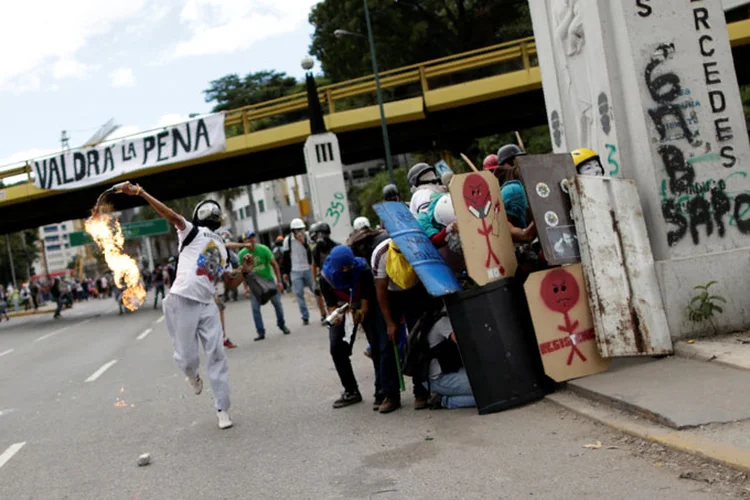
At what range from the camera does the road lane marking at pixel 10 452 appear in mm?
6841

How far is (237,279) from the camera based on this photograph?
7754 millimetres

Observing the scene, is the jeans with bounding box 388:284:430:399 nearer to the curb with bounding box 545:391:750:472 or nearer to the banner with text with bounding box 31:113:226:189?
the curb with bounding box 545:391:750:472

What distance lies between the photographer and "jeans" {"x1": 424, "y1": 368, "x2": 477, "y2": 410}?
6.61m

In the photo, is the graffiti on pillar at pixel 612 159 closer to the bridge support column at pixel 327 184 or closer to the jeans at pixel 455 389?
the jeans at pixel 455 389

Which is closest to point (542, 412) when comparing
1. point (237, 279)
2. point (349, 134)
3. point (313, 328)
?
point (237, 279)

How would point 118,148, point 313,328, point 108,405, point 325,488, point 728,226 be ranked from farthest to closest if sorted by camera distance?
1. point 118,148
2. point 313,328
3. point 108,405
4. point 728,226
5. point 325,488

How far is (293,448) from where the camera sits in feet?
20.2

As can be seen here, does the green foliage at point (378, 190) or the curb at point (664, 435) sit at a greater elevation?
the green foliage at point (378, 190)

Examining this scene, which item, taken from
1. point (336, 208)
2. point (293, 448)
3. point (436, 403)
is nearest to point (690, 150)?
point (436, 403)

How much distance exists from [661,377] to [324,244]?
131 inches

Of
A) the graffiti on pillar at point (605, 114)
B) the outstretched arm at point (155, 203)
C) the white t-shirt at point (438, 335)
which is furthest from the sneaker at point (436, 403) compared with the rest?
A: the graffiti on pillar at point (605, 114)

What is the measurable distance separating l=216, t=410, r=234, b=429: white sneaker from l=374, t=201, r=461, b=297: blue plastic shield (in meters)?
2.29

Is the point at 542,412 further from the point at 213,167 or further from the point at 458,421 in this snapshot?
the point at 213,167

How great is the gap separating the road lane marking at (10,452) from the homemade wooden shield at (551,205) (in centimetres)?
476
